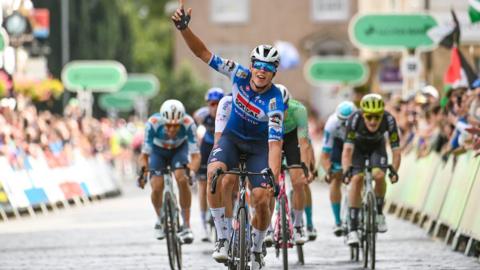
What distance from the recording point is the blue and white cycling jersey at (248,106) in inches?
501

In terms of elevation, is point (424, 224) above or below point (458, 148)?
below

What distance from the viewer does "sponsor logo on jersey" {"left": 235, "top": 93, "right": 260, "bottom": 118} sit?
42.0ft

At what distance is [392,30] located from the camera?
95.1 ft

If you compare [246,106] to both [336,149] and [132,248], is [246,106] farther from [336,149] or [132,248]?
[132,248]

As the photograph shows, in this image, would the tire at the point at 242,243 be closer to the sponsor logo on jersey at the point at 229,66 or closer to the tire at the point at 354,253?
the sponsor logo on jersey at the point at 229,66

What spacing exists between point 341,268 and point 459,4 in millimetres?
25610

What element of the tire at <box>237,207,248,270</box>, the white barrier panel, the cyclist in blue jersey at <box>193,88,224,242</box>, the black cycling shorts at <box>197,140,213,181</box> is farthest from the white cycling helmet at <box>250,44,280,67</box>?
the white barrier panel

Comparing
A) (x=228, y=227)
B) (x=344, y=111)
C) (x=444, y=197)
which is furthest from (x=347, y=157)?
(x=444, y=197)

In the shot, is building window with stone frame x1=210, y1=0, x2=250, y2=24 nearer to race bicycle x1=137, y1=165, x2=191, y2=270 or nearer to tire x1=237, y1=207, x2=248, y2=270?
race bicycle x1=137, y1=165, x2=191, y2=270

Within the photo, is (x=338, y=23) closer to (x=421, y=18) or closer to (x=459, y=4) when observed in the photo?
(x=459, y=4)

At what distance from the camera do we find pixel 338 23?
73.5m

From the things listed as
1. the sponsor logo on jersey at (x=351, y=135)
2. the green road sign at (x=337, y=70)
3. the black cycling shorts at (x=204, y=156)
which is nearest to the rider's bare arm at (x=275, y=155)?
the sponsor logo on jersey at (x=351, y=135)

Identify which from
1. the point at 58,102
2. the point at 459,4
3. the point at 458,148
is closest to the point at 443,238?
the point at 458,148

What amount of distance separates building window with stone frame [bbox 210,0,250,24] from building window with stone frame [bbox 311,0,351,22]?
10.3 ft
